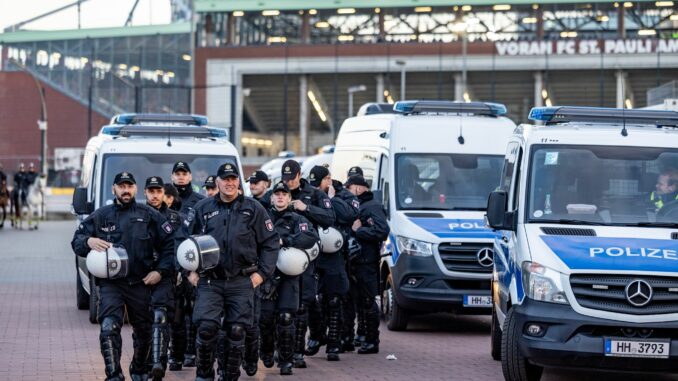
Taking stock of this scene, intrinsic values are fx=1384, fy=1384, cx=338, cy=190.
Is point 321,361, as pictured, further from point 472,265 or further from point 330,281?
point 472,265

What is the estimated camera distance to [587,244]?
1098 cm

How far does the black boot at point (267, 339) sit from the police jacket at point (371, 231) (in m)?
2.19

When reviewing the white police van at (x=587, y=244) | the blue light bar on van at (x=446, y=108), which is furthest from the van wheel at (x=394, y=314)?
the white police van at (x=587, y=244)

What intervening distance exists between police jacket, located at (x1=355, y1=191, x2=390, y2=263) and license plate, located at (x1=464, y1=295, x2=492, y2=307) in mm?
1975

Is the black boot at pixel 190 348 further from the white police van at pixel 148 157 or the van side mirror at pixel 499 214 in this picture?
the white police van at pixel 148 157

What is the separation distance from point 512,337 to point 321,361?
3.08 m

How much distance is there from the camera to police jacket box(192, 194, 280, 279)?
10.6 m

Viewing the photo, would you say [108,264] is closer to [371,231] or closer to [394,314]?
[371,231]

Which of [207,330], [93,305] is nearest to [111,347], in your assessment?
[207,330]

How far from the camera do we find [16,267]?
27094mm

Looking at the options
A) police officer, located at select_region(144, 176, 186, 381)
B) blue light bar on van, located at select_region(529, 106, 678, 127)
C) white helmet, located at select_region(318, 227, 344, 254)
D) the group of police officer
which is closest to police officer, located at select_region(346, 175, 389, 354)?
the group of police officer

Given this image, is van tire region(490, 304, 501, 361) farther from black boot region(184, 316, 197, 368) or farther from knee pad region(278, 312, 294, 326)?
black boot region(184, 316, 197, 368)

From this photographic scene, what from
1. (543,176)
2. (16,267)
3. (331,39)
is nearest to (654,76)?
(331,39)

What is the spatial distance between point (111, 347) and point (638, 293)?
4049 mm
